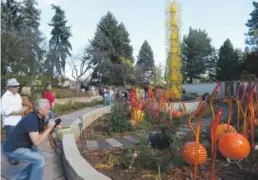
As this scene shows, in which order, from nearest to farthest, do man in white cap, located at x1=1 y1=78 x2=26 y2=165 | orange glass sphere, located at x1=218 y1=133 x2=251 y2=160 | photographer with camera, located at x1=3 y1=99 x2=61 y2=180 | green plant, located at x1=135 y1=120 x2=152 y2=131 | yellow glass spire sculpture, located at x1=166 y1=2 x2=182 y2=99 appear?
photographer with camera, located at x1=3 y1=99 x2=61 y2=180 → orange glass sphere, located at x1=218 y1=133 x2=251 y2=160 → man in white cap, located at x1=1 y1=78 x2=26 y2=165 → green plant, located at x1=135 y1=120 x2=152 y2=131 → yellow glass spire sculpture, located at x1=166 y1=2 x2=182 y2=99

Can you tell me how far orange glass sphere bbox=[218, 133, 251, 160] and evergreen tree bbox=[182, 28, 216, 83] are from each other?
57732 millimetres

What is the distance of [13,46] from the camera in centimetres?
2303

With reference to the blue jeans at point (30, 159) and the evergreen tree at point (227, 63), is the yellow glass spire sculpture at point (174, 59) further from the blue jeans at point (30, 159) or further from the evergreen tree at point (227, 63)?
the evergreen tree at point (227, 63)

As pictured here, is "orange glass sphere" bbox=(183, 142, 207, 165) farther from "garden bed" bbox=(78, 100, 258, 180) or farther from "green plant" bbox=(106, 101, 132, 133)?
"green plant" bbox=(106, 101, 132, 133)

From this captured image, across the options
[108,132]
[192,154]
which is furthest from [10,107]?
[192,154]

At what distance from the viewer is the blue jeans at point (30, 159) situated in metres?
4.63

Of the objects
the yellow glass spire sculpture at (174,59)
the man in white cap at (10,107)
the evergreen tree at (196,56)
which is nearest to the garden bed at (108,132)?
the man in white cap at (10,107)

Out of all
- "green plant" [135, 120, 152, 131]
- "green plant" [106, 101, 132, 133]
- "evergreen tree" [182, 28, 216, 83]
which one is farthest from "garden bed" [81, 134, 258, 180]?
"evergreen tree" [182, 28, 216, 83]

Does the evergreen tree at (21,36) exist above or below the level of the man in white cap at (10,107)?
above

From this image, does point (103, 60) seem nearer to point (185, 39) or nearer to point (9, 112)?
point (185, 39)

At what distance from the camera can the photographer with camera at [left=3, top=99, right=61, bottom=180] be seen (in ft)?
14.7

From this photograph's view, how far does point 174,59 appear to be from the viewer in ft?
75.3

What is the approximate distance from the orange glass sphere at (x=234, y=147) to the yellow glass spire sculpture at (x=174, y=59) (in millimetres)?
17957

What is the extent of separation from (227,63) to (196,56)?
31.8 feet
